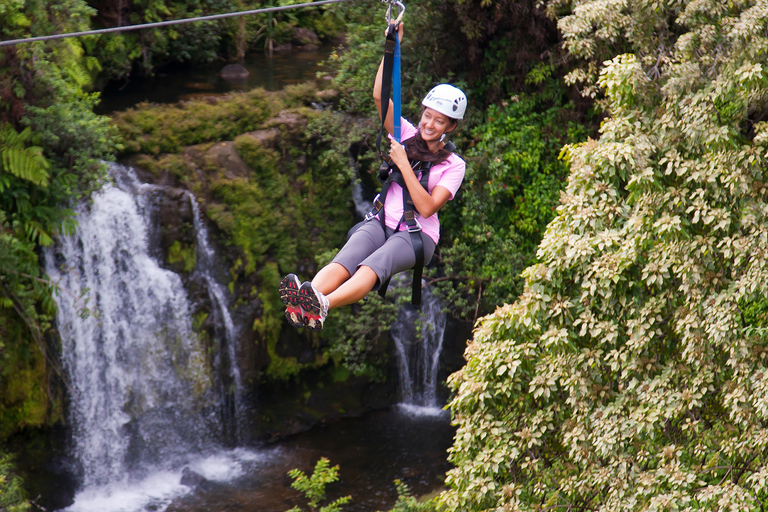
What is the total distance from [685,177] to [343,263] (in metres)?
3.70

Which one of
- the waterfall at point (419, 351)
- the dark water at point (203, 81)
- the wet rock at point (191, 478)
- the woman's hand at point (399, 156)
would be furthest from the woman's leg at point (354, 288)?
the dark water at point (203, 81)

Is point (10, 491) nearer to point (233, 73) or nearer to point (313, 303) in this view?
point (313, 303)

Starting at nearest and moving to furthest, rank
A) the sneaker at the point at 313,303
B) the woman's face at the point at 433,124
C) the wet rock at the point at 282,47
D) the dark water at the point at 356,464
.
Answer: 1. the sneaker at the point at 313,303
2. the woman's face at the point at 433,124
3. the dark water at the point at 356,464
4. the wet rock at the point at 282,47

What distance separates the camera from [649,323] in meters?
7.02

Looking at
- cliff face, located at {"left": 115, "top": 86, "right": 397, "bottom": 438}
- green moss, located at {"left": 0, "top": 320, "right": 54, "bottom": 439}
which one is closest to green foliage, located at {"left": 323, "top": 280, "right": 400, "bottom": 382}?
cliff face, located at {"left": 115, "top": 86, "right": 397, "bottom": 438}

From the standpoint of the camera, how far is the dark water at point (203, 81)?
1446 cm

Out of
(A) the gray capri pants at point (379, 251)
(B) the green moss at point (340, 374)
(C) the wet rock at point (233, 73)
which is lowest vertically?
(B) the green moss at point (340, 374)

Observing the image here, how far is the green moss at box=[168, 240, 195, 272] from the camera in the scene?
39.8 feet

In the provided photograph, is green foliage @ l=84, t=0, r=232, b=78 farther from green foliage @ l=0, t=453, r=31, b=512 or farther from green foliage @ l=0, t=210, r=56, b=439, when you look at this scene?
green foliage @ l=0, t=453, r=31, b=512

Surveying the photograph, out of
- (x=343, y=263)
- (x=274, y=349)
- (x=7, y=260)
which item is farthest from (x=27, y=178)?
(x=343, y=263)

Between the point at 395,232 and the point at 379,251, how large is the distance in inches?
14.4

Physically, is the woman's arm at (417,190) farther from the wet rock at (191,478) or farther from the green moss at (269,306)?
the wet rock at (191,478)

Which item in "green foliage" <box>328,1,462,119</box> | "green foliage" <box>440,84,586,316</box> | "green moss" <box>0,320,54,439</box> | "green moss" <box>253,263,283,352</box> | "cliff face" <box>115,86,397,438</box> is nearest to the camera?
"green moss" <box>0,320,54,439</box>

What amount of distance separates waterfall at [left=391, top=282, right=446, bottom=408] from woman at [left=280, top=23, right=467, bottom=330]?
27.3 ft
